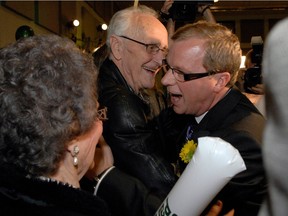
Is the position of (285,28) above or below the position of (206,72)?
above

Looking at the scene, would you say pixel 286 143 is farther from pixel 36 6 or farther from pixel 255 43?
pixel 36 6

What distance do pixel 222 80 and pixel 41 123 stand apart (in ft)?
3.20

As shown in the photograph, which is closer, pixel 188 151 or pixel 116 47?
pixel 188 151

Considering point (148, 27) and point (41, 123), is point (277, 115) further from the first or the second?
point (148, 27)

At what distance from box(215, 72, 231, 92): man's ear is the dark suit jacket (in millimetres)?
125

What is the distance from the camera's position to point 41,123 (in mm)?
890

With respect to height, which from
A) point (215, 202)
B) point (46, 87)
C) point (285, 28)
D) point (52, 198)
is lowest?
point (215, 202)

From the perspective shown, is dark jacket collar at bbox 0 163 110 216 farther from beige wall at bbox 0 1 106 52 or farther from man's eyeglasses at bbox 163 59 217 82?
beige wall at bbox 0 1 106 52

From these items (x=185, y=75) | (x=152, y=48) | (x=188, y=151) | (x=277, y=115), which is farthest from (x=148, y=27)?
(x=277, y=115)

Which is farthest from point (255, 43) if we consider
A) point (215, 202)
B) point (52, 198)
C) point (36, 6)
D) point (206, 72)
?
point (36, 6)

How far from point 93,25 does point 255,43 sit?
6.17m

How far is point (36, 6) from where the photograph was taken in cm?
496

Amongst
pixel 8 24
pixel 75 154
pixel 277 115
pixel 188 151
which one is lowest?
pixel 188 151

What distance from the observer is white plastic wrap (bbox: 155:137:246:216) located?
913mm
